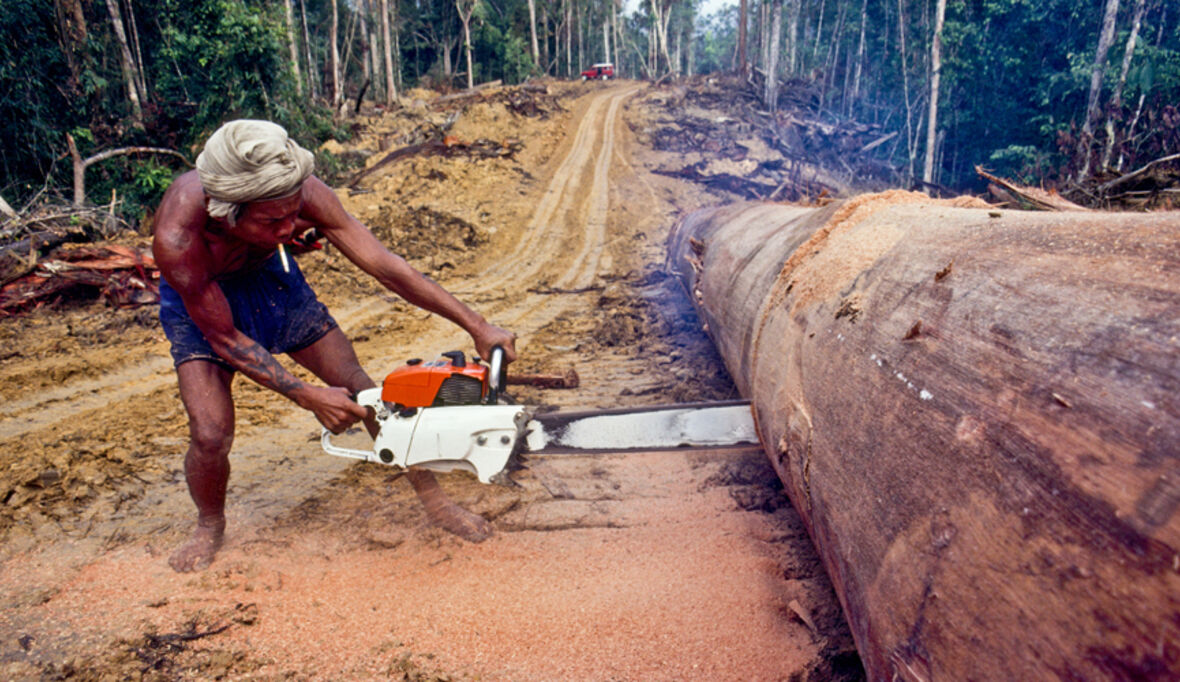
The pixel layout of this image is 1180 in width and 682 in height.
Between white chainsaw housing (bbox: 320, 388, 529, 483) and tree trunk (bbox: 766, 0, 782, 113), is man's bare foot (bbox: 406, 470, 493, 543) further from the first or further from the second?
tree trunk (bbox: 766, 0, 782, 113)

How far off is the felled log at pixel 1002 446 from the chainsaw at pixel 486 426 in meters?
0.59

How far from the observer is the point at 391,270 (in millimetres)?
2512

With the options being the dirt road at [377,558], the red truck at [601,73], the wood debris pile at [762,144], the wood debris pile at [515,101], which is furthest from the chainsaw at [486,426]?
the red truck at [601,73]

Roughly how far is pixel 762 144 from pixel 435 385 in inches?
657

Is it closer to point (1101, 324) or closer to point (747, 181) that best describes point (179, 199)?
point (1101, 324)

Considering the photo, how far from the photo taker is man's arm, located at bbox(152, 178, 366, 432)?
2.06 m

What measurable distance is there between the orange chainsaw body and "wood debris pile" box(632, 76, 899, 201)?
992cm

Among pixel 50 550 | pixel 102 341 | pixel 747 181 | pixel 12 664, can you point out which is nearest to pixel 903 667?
pixel 12 664

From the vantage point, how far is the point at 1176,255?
0.98 m

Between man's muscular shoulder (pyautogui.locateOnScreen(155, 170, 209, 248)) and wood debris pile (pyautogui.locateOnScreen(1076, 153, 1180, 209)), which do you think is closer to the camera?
man's muscular shoulder (pyautogui.locateOnScreen(155, 170, 209, 248))

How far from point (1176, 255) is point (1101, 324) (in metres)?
0.18

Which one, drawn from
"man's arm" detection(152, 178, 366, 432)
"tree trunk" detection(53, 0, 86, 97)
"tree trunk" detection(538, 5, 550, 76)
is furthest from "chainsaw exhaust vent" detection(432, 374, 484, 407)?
"tree trunk" detection(538, 5, 550, 76)

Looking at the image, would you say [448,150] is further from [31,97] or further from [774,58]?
[774,58]

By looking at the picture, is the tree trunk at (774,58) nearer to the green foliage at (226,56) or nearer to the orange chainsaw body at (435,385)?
the green foliage at (226,56)
